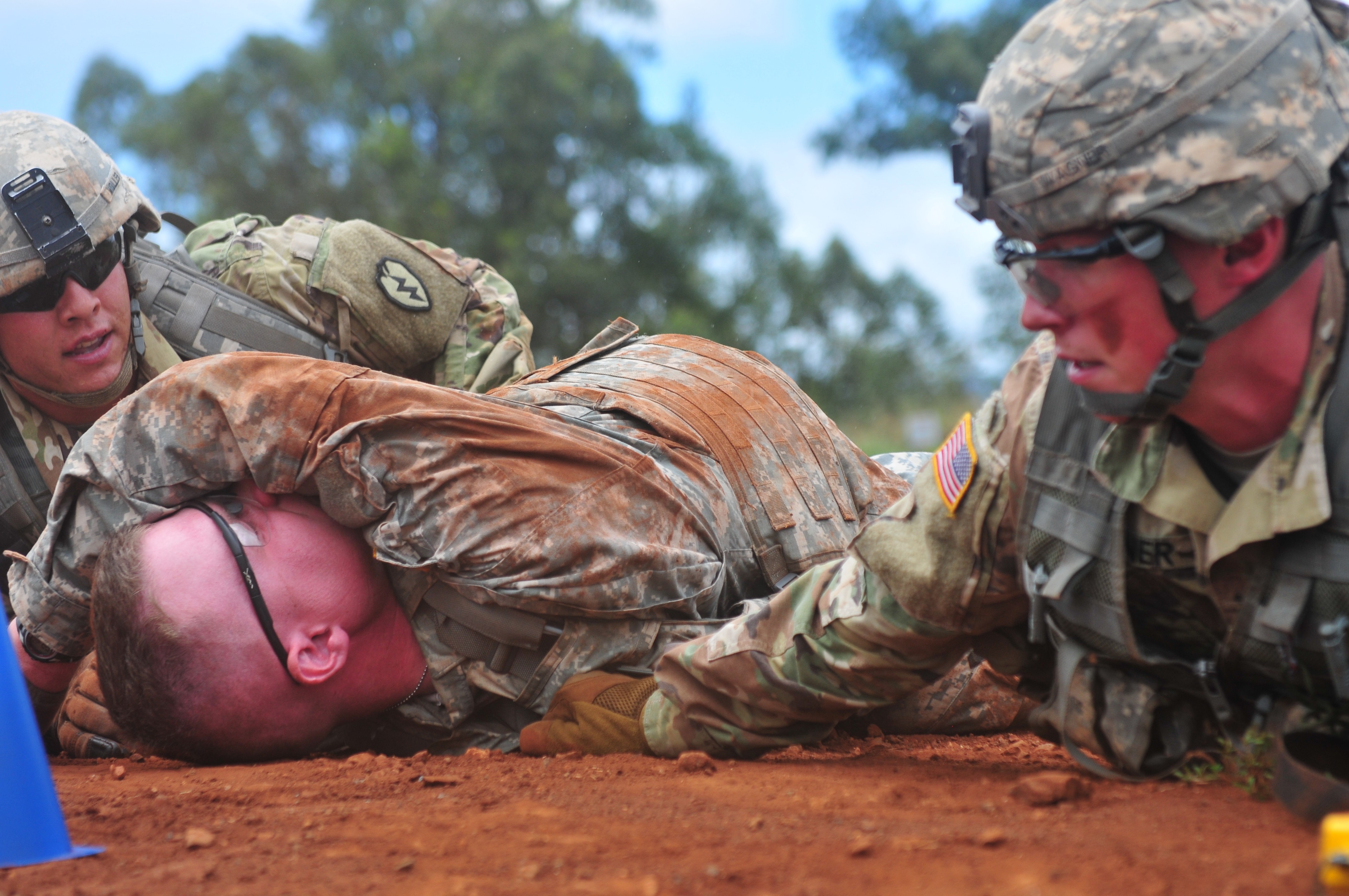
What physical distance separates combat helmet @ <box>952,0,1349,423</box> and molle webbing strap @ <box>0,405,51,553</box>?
351cm

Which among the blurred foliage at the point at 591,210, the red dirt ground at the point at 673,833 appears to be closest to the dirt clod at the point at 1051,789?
the red dirt ground at the point at 673,833

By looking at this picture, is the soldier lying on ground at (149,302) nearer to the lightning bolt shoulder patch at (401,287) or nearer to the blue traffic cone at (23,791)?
Result: the lightning bolt shoulder patch at (401,287)

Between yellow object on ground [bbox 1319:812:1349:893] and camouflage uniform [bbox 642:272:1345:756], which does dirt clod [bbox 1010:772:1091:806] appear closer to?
camouflage uniform [bbox 642:272:1345:756]

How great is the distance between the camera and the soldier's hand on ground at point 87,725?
3.61m

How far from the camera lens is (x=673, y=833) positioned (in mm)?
2139

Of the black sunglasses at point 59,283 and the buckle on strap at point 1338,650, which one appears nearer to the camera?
the buckle on strap at point 1338,650

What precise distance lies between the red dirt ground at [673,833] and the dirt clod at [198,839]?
2 centimetres

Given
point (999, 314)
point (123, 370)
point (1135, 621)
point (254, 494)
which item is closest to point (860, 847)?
point (1135, 621)

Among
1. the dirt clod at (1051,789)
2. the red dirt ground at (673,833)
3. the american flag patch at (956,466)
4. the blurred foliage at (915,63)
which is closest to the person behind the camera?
the red dirt ground at (673,833)

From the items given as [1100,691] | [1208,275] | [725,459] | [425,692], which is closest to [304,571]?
[425,692]

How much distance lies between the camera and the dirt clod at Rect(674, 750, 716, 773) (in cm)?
275

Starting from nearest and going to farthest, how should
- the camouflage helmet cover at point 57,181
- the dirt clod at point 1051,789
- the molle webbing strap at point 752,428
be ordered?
the dirt clod at point 1051,789 → the molle webbing strap at point 752,428 → the camouflage helmet cover at point 57,181

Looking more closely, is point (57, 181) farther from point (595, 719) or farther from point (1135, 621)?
point (1135, 621)

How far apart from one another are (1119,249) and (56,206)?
353 centimetres
